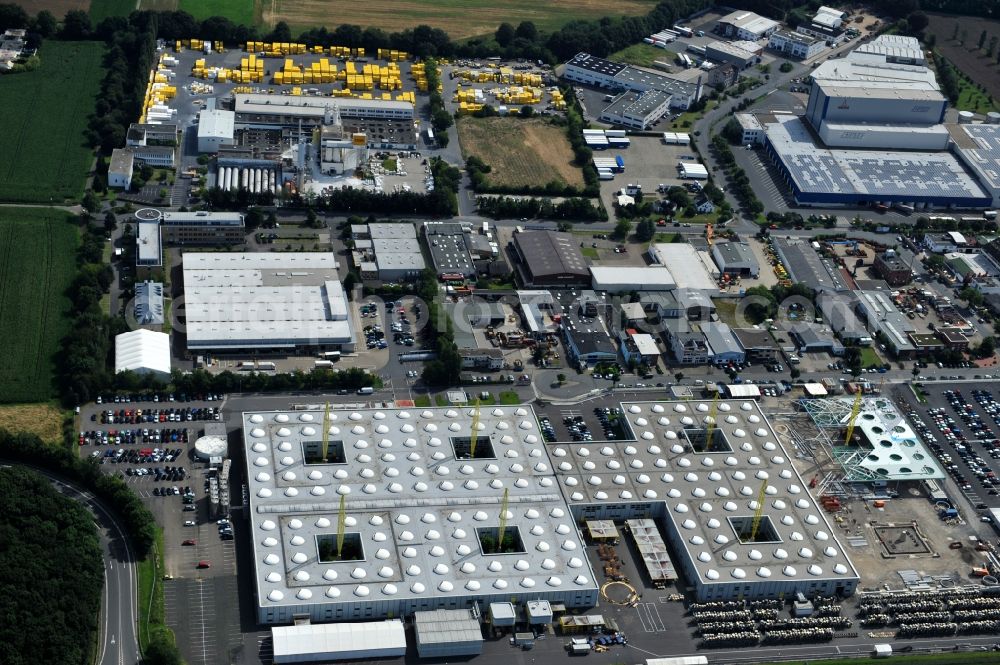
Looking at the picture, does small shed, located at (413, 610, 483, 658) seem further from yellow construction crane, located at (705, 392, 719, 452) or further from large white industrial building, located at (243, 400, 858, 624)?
yellow construction crane, located at (705, 392, 719, 452)

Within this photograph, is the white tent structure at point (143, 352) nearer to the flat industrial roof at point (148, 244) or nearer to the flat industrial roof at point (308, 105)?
the flat industrial roof at point (148, 244)

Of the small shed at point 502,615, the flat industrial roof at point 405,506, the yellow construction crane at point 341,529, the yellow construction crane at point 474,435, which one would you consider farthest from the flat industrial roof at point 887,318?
the yellow construction crane at point 341,529

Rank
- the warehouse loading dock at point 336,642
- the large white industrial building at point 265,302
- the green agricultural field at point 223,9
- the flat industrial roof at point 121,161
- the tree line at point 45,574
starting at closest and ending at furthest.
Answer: the tree line at point 45,574
the warehouse loading dock at point 336,642
the large white industrial building at point 265,302
the flat industrial roof at point 121,161
the green agricultural field at point 223,9

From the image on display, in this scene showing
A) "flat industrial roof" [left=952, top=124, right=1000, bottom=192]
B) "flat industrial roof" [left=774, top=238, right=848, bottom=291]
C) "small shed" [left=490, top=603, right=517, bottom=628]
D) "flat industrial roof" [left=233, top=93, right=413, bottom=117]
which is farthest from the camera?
"flat industrial roof" [left=952, top=124, right=1000, bottom=192]

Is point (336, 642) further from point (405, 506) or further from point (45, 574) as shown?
point (45, 574)

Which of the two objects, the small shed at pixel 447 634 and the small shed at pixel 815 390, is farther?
the small shed at pixel 815 390

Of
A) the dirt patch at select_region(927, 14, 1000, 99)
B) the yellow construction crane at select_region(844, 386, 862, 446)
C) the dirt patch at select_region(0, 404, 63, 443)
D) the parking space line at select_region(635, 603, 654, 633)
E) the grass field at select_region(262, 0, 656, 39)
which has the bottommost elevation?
the parking space line at select_region(635, 603, 654, 633)

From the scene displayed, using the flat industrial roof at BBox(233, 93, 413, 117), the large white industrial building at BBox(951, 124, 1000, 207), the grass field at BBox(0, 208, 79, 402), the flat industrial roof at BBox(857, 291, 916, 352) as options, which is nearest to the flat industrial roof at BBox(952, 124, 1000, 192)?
the large white industrial building at BBox(951, 124, 1000, 207)
